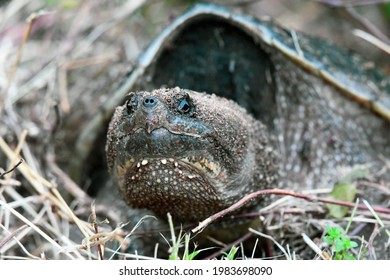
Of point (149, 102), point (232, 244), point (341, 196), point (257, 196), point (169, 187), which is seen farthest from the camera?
point (341, 196)

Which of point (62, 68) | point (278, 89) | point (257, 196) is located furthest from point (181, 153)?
point (62, 68)

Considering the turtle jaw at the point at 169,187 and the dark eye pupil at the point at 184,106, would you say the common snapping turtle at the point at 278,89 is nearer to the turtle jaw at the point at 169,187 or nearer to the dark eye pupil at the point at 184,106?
the turtle jaw at the point at 169,187

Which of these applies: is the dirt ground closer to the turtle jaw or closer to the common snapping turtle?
the common snapping turtle

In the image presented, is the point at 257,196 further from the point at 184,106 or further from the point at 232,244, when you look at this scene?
the point at 184,106
